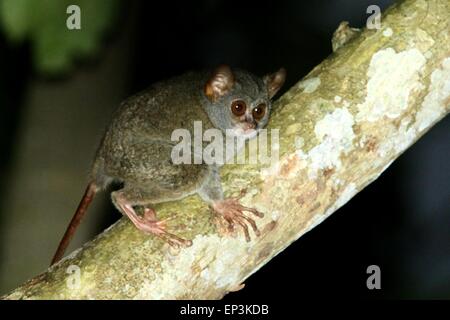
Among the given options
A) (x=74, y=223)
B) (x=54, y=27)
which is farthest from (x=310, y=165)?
(x=54, y=27)

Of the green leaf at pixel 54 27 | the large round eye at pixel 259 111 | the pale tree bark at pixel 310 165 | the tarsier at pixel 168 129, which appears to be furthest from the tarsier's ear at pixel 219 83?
the green leaf at pixel 54 27

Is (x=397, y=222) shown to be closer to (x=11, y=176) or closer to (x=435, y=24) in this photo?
(x=11, y=176)

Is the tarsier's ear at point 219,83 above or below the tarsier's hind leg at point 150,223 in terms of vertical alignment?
above

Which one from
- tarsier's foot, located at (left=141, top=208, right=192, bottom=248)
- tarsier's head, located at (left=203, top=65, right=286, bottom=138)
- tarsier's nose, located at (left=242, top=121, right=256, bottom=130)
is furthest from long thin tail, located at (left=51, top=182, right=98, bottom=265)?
tarsier's nose, located at (left=242, top=121, right=256, bottom=130)

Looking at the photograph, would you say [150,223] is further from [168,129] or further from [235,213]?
[168,129]

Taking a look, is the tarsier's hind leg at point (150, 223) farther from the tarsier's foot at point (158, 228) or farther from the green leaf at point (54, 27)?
the green leaf at point (54, 27)
